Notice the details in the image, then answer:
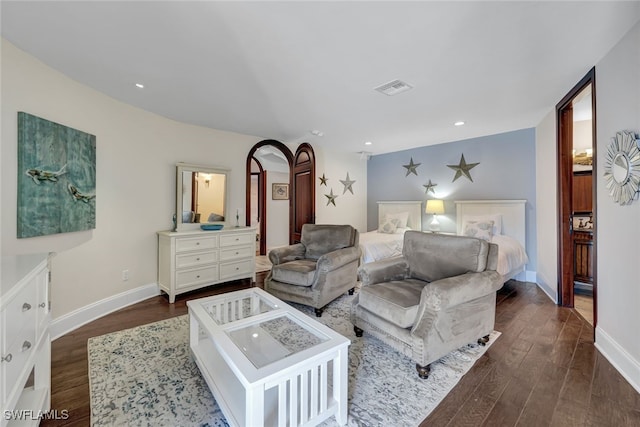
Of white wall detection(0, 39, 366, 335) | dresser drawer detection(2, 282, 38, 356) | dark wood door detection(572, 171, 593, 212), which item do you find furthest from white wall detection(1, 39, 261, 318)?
dark wood door detection(572, 171, 593, 212)

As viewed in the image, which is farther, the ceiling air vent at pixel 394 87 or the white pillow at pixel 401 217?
the white pillow at pixel 401 217

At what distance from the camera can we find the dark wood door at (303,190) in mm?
4387

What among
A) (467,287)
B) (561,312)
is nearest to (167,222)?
(467,287)

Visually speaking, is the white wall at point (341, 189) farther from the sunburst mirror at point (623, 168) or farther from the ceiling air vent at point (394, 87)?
the sunburst mirror at point (623, 168)

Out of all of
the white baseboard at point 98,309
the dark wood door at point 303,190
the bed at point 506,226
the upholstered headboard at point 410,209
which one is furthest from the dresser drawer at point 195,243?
the bed at point 506,226

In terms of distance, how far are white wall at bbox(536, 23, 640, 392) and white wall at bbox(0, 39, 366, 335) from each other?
13.6ft

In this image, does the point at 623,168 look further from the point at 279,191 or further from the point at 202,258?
the point at 279,191

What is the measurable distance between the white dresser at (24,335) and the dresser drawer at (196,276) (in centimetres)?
168

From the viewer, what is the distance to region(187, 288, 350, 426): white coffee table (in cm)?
124

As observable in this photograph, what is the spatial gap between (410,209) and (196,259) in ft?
13.2

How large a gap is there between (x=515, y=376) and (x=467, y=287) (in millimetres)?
659

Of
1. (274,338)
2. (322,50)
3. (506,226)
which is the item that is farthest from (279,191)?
(274,338)

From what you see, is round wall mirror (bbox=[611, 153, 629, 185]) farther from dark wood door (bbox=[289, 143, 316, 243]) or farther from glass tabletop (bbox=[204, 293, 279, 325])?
dark wood door (bbox=[289, 143, 316, 243])

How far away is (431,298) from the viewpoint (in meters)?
1.78
